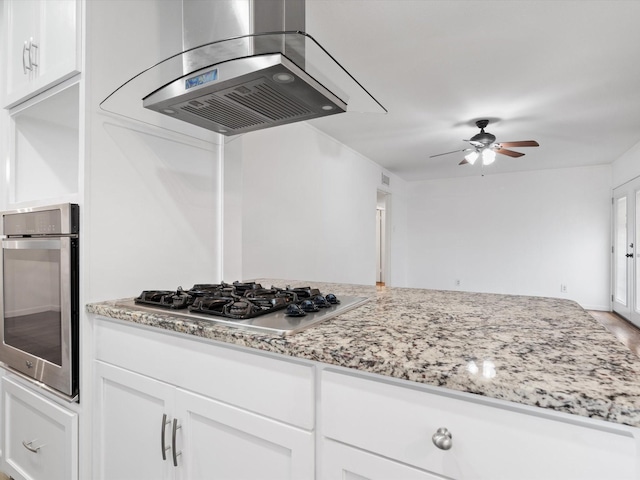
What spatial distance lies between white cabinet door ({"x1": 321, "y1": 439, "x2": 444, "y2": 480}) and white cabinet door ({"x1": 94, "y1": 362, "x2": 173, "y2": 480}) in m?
0.55

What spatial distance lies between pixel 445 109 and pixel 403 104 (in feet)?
1.44

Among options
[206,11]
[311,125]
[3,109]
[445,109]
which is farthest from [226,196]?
[445,109]

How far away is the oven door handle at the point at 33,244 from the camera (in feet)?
4.38

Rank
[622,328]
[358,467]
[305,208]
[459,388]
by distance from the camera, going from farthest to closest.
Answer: [622,328] → [305,208] → [358,467] → [459,388]

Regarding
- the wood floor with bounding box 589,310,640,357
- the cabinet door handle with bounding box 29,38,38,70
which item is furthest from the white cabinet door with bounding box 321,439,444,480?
the wood floor with bounding box 589,310,640,357

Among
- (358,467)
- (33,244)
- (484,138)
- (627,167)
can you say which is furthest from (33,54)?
(627,167)

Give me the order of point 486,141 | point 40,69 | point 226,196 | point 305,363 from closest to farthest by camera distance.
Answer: point 305,363
point 40,69
point 226,196
point 486,141

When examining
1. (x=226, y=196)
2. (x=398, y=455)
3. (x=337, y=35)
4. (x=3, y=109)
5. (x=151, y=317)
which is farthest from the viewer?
(x=337, y=35)

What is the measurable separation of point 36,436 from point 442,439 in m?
1.71

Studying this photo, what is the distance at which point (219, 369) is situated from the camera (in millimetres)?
969

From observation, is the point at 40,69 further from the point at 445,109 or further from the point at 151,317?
the point at 445,109

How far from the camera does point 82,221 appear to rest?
4.31 feet

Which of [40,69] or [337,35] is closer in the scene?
[40,69]

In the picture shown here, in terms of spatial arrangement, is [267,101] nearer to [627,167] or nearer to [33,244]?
[33,244]
